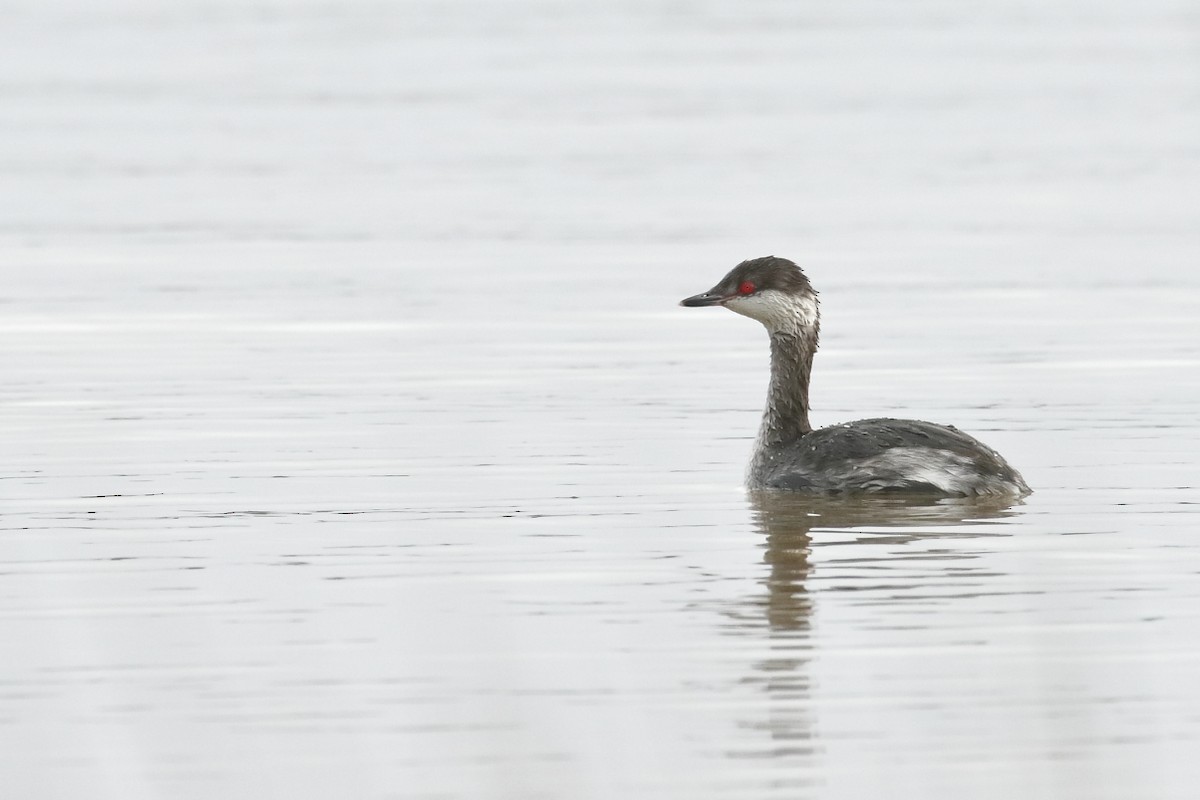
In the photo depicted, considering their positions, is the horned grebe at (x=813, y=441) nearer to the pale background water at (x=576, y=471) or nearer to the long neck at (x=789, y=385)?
the long neck at (x=789, y=385)

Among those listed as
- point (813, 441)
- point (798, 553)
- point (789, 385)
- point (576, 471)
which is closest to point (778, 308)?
point (789, 385)

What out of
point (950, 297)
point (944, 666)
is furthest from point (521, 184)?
point (944, 666)

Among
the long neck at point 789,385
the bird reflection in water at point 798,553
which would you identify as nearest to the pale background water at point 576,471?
the bird reflection in water at point 798,553

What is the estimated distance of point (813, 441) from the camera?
14539mm

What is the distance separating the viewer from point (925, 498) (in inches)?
547

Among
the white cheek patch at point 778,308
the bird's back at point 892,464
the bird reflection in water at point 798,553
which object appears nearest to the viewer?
the bird reflection in water at point 798,553

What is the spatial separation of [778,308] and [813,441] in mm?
1300

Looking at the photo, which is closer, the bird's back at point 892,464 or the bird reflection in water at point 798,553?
the bird reflection in water at point 798,553

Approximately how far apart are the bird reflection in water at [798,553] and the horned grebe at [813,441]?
9 centimetres

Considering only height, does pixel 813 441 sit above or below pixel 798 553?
above

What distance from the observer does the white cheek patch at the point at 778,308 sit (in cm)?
1558

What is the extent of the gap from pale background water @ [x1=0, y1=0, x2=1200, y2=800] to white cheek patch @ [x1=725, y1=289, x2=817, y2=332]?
2.95 feet

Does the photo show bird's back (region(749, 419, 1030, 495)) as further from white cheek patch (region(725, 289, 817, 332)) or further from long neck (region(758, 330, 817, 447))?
white cheek patch (region(725, 289, 817, 332))

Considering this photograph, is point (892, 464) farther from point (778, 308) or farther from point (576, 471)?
point (778, 308)
